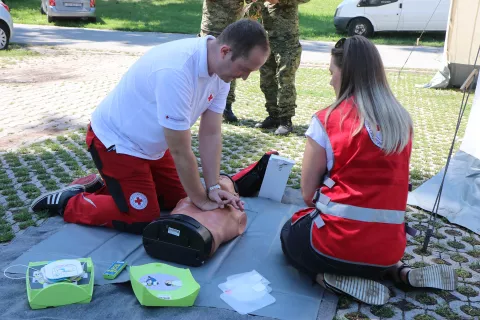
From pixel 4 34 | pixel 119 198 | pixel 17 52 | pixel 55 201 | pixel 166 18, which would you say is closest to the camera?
pixel 119 198

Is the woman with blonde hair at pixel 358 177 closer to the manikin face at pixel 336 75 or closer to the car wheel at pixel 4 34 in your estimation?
the manikin face at pixel 336 75

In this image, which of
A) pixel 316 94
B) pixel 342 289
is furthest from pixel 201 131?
pixel 316 94

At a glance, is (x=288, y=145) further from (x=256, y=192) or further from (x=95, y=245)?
(x=95, y=245)

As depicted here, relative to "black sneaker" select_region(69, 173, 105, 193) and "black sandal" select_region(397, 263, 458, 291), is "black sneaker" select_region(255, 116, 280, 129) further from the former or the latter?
"black sandal" select_region(397, 263, 458, 291)

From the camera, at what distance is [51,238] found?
121 inches

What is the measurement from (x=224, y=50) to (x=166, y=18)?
15.6 meters

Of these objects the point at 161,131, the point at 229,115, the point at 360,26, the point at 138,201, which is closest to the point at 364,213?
the point at 161,131

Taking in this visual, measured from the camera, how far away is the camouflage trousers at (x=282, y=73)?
5426mm

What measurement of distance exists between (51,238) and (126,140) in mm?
702

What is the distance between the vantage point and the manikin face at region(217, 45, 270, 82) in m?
2.66

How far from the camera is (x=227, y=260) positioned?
297 cm

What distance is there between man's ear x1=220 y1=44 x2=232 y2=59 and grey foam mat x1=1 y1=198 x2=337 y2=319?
1.09m

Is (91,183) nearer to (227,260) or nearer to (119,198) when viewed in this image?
(119,198)

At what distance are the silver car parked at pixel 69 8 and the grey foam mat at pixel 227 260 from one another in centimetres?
1376
